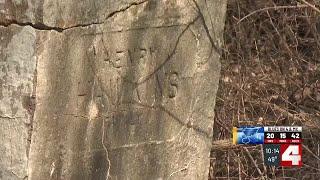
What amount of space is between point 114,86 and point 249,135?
2.99 ft

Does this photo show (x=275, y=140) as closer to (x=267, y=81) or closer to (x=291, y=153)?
(x=291, y=153)

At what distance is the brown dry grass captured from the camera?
488 cm

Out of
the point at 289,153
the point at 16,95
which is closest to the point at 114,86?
the point at 16,95

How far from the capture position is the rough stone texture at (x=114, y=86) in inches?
97.1

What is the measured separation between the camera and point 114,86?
2807 mm

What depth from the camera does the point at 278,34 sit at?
524 cm

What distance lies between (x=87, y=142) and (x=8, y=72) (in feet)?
1.48

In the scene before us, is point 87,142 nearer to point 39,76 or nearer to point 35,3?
point 39,76

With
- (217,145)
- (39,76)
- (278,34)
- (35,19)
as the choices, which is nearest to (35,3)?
(35,19)

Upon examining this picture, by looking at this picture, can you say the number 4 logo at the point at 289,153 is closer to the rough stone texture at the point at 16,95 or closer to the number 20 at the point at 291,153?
the number 20 at the point at 291,153

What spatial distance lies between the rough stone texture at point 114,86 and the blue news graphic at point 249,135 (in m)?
0.25

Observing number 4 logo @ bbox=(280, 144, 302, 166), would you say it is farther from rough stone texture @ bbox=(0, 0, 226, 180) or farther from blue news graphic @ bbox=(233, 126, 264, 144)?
rough stone texture @ bbox=(0, 0, 226, 180)

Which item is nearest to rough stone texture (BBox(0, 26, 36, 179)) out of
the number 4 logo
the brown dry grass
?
the number 4 logo

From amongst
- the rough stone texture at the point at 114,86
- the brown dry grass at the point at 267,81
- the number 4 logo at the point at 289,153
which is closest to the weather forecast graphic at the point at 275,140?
the number 4 logo at the point at 289,153
